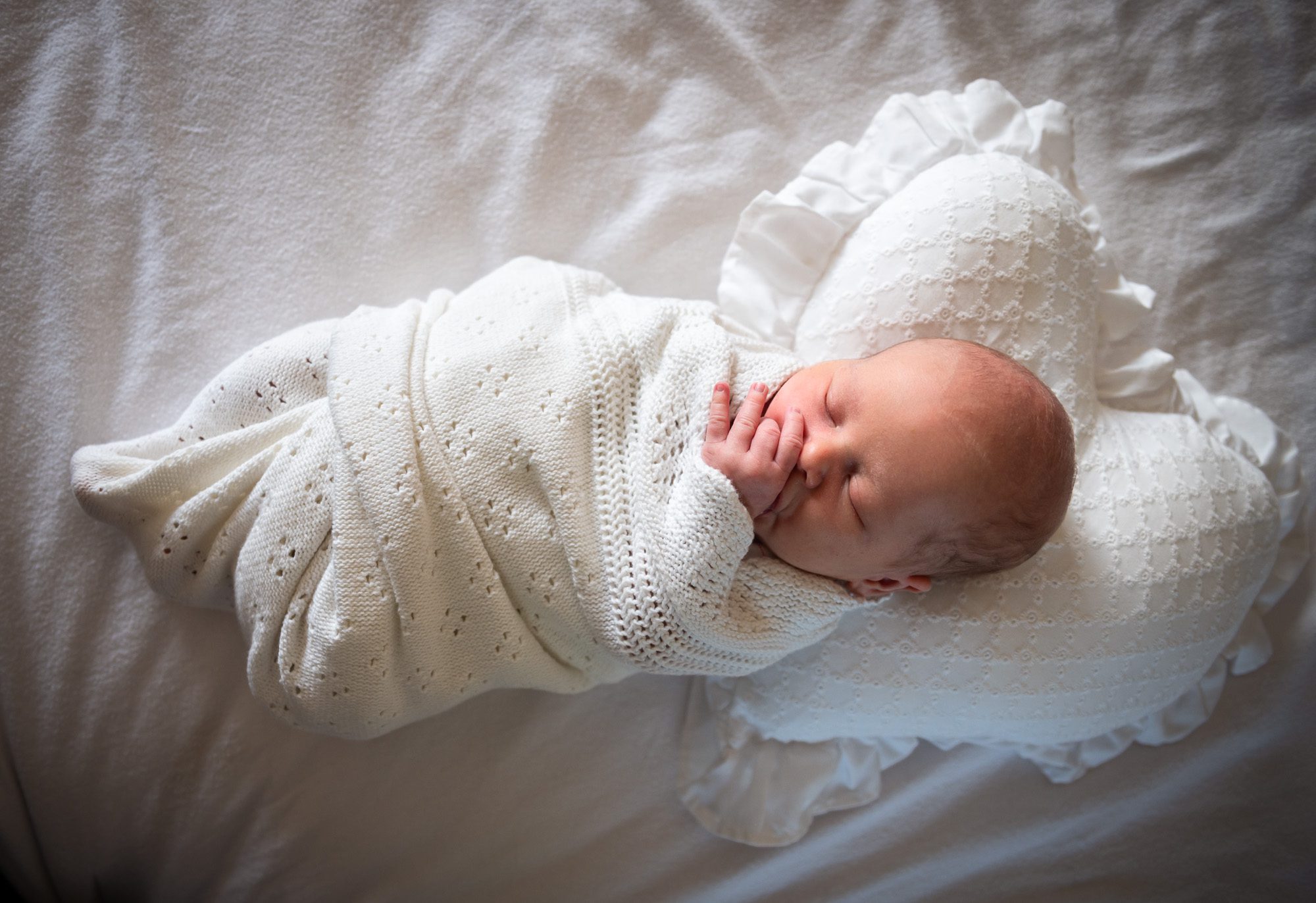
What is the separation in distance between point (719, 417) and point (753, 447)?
6 cm

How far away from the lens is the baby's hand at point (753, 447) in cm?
94

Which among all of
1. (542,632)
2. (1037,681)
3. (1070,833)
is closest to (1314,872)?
(1070,833)

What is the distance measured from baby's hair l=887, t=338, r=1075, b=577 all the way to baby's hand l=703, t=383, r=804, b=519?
18 cm

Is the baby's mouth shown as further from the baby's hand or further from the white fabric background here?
the white fabric background

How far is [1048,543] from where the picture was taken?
1.09 m

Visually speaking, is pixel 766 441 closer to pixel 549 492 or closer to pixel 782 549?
pixel 782 549

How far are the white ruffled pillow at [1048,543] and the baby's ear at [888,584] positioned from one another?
0.09 metres

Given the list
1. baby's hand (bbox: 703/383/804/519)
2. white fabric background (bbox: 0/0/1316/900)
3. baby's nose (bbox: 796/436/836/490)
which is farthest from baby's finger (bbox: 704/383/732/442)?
white fabric background (bbox: 0/0/1316/900)

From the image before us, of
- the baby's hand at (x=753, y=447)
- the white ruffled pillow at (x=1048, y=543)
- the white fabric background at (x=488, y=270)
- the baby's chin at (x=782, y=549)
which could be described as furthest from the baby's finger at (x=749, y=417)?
the white fabric background at (x=488, y=270)

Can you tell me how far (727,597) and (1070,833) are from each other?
2.66 ft

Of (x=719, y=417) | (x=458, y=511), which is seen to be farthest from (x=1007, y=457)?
(x=458, y=511)

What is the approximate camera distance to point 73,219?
120 cm

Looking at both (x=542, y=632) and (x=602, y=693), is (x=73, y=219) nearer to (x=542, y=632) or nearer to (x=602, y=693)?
(x=542, y=632)

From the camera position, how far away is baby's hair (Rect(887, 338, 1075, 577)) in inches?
35.2
